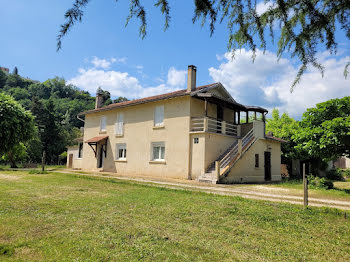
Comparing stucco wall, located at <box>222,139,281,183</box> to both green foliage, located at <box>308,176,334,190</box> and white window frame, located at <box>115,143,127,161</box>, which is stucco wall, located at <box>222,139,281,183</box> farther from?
white window frame, located at <box>115,143,127,161</box>

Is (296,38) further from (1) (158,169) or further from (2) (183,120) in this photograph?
(1) (158,169)

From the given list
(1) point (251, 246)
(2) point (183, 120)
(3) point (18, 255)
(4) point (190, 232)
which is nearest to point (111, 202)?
(4) point (190, 232)

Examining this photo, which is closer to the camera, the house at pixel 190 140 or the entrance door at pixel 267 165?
the house at pixel 190 140

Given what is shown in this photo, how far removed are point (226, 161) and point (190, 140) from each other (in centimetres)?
284

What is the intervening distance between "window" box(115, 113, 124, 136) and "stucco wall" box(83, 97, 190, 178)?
14.8 inches

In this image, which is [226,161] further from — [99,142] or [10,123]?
[10,123]

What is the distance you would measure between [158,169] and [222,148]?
199 inches

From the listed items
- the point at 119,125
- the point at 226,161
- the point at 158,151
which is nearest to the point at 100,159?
the point at 119,125

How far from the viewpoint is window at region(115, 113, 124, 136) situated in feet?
74.4

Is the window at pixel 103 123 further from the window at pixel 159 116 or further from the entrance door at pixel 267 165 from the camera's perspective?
the entrance door at pixel 267 165

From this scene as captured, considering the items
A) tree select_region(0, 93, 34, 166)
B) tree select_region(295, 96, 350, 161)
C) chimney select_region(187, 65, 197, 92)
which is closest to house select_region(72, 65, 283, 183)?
chimney select_region(187, 65, 197, 92)

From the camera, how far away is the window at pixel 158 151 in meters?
19.5

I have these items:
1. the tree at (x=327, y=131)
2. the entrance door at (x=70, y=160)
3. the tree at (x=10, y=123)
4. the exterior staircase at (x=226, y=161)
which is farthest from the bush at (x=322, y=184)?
the entrance door at (x=70, y=160)

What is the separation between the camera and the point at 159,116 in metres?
20.0
